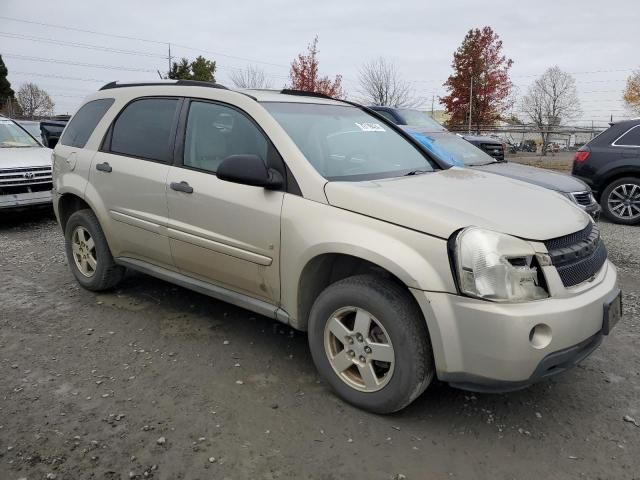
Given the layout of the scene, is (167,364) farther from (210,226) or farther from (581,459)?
(581,459)

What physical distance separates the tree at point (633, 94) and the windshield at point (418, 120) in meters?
45.1

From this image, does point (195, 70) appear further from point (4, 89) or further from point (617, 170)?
point (617, 170)

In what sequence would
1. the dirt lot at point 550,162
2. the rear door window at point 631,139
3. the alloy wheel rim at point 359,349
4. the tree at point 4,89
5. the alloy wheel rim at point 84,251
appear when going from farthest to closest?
the tree at point 4,89 → the dirt lot at point 550,162 → the rear door window at point 631,139 → the alloy wheel rim at point 84,251 → the alloy wheel rim at point 359,349

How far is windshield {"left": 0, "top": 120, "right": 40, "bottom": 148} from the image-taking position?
27.4 ft

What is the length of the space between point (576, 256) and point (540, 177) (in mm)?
4639

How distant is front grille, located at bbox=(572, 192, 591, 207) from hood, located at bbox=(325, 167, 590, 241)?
12.0 feet

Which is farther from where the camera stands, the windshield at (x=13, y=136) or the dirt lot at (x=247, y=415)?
the windshield at (x=13, y=136)

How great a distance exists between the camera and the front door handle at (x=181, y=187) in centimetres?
354

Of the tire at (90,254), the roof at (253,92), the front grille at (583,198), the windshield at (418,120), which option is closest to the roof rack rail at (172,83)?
the roof at (253,92)

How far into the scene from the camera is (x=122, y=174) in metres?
4.06

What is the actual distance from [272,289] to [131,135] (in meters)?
1.90

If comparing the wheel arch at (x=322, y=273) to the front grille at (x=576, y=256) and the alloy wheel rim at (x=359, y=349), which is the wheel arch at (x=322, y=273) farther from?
the front grille at (x=576, y=256)

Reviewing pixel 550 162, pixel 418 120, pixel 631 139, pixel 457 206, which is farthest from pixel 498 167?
pixel 550 162

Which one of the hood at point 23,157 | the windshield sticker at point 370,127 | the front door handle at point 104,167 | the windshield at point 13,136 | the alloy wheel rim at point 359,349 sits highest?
the windshield at point 13,136
